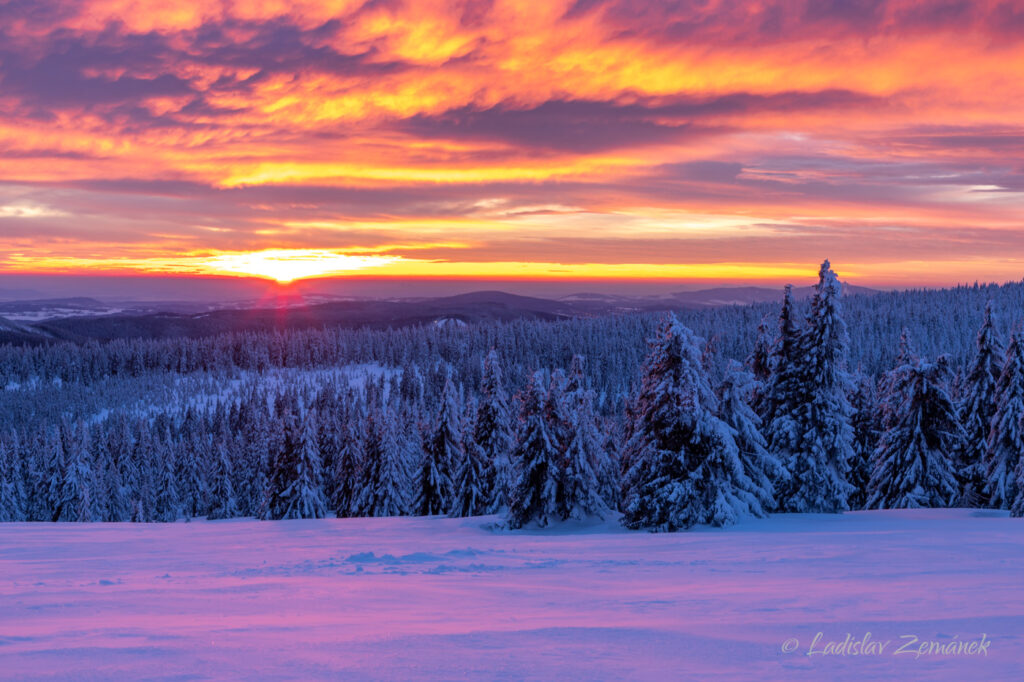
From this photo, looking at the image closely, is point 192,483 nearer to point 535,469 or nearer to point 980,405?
point 535,469

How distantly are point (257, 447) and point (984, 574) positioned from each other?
7974 cm

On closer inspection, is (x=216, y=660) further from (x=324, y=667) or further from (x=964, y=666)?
(x=964, y=666)

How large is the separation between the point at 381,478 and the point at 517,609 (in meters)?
41.2

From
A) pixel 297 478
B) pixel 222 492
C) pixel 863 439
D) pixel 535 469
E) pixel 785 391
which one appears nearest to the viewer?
pixel 535 469

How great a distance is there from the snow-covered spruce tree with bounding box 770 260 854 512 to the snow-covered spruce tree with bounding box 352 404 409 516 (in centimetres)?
2769

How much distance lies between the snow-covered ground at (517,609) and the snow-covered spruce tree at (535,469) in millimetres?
13317

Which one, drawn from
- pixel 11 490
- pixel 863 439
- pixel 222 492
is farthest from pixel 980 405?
pixel 11 490

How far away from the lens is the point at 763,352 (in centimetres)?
3662

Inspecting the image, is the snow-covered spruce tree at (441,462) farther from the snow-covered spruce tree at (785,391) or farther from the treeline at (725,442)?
the snow-covered spruce tree at (785,391)

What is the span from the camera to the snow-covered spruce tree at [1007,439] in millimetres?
30328

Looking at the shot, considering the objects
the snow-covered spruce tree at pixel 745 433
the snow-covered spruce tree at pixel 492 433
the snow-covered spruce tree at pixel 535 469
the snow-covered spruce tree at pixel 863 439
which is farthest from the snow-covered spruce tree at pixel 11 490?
the snow-covered spruce tree at pixel 863 439

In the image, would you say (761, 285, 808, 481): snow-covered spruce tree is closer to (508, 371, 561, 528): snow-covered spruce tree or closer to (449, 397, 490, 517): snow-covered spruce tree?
(508, 371, 561, 528): snow-covered spruce tree

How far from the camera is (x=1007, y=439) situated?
3103 cm

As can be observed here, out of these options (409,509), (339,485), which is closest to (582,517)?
(409,509)
